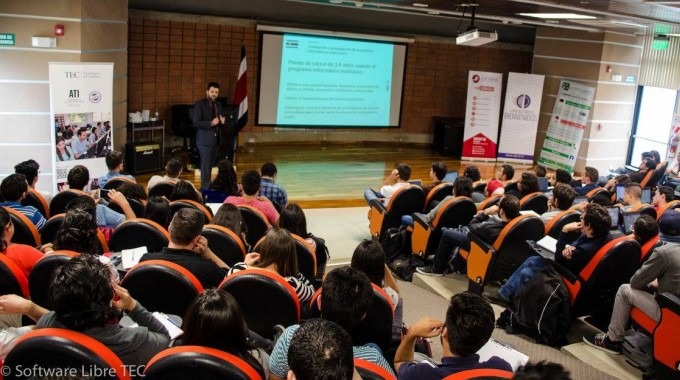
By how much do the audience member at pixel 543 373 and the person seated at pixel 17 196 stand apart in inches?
140

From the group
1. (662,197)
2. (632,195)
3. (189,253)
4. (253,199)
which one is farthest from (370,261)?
(662,197)

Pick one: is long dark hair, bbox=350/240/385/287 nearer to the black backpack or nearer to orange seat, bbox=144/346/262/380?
orange seat, bbox=144/346/262/380

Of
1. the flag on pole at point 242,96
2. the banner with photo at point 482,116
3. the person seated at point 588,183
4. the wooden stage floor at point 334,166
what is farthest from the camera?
the banner with photo at point 482,116

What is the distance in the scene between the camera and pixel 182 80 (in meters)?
10.8

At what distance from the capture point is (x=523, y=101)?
40.0 ft

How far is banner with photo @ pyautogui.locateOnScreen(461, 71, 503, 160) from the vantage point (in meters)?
12.4

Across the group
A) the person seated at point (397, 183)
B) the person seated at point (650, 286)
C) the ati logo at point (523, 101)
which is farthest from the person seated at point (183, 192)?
the ati logo at point (523, 101)

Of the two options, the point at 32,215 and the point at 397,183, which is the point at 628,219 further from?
the point at 32,215

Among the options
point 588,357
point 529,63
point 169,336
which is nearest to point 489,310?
point 169,336

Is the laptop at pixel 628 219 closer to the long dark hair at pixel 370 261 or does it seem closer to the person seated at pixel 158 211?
the long dark hair at pixel 370 261

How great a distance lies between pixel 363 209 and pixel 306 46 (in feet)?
15.0

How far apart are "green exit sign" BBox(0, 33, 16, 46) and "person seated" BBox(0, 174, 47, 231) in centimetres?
328

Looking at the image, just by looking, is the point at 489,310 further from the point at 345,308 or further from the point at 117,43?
the point at 117,43

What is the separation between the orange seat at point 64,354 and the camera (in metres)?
1.94
